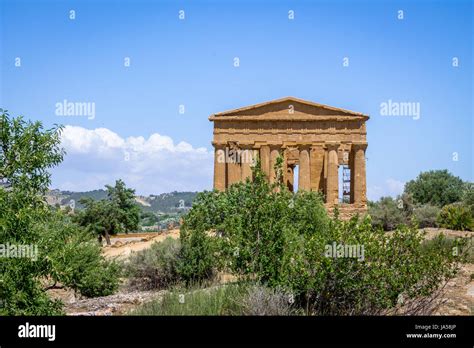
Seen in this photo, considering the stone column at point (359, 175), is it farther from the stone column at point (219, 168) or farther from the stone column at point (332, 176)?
the stone column at point (219, 168)

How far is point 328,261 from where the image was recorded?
1273 centimetres

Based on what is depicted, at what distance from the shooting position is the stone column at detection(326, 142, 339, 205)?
1705 inches

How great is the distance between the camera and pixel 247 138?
142 feet

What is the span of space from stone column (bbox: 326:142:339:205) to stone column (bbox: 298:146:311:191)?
52.5 inches

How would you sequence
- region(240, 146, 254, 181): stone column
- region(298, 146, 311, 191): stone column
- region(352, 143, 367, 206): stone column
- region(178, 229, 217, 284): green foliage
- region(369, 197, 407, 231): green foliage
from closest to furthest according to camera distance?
1. region(178, 229, 217, 284): green foliage
2. region(369, 197, 407, 231): green foliage
3. region(240, 146, 254, 181): stone column
4. region(352, 143, 367, 206): stone column
5. region(298, 146, 311, 191): stone column

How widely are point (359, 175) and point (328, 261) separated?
31.6 metres

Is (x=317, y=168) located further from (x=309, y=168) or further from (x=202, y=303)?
(x=202, y=303)

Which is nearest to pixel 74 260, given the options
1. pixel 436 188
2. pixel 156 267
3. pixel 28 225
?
pixel 156 267

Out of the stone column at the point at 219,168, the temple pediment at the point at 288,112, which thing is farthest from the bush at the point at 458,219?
the stone column at the point at 219,168

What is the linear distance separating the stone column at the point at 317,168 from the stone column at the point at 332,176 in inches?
61.5

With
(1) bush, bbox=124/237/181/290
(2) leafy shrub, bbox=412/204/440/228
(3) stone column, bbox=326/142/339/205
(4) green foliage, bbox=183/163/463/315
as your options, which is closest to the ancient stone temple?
(3) stone column, bbox=326/142/339/205

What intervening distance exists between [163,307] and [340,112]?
31.7 metres

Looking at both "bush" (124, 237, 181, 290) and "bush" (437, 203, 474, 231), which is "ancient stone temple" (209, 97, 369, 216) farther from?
"bush" (124, 237, 181, 290)
